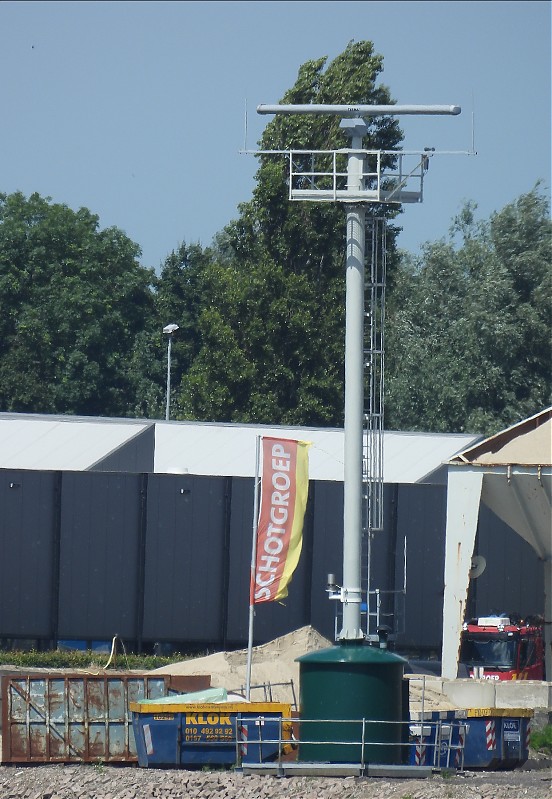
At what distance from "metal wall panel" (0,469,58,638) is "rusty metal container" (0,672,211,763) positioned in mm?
9294

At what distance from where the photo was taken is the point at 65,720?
17828mm

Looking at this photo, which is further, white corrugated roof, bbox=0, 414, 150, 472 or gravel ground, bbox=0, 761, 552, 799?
white corrugated roof, bbox=0, 414, 150, 472

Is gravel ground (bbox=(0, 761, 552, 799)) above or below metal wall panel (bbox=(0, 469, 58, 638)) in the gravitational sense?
below

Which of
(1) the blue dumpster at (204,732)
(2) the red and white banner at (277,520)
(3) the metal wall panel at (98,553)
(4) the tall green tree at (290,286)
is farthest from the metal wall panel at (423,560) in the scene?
(4) the tall green tree at (290,286)

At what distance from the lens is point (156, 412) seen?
223 feet

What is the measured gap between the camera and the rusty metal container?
17688mm

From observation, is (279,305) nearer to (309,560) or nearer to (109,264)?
(309,560)

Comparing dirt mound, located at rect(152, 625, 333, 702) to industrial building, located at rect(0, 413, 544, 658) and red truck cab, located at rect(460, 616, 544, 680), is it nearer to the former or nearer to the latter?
red truck cab, located at rect(460, 616, 544, 680)

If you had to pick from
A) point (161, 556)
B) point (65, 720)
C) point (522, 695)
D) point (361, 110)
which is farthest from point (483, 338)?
point (65, 720)

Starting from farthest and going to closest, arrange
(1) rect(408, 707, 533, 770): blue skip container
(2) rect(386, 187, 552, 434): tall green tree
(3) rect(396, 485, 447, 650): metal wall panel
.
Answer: (2) rect(386, 187, 552, 434): tall green tree
(3) rect(396, 485, 447, 650): metal wall panel
(1) rect(408, 707, 533, 770): blue skip container

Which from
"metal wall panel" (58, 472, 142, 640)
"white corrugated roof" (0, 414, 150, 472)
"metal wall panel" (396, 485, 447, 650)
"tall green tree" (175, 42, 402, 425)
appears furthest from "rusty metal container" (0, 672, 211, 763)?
"tall green tree" (175, 42, 402, 425)

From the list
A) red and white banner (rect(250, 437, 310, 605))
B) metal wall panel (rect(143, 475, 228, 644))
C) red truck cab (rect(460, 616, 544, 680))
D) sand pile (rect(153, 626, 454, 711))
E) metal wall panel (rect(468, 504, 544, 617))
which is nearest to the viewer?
red and white banner (rect(250, 437, 310, 605))

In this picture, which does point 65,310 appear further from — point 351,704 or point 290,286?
point 351,704

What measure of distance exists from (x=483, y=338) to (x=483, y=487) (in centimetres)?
2815
